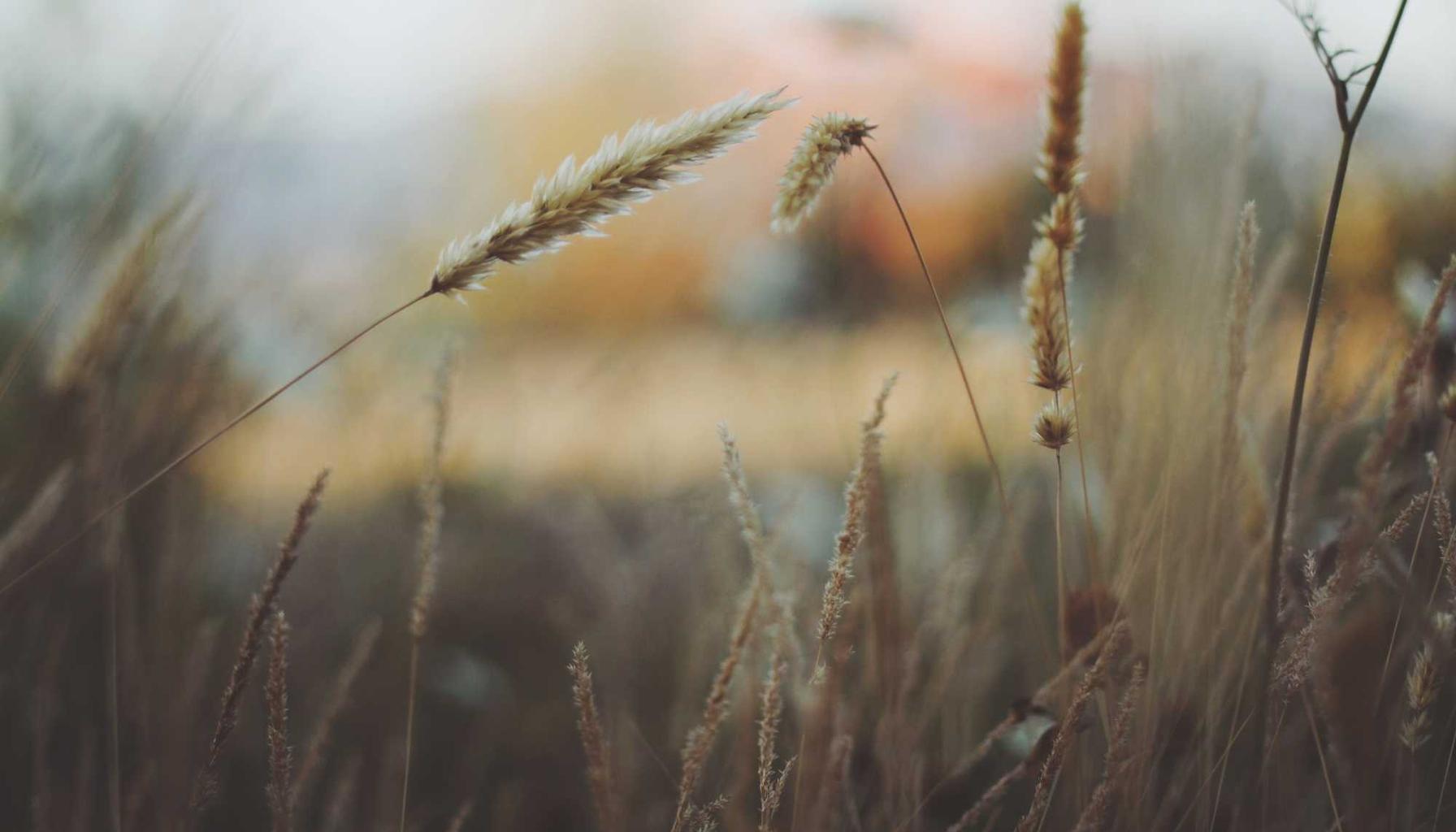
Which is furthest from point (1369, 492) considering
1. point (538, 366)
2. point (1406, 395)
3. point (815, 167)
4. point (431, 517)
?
point (538, 366)

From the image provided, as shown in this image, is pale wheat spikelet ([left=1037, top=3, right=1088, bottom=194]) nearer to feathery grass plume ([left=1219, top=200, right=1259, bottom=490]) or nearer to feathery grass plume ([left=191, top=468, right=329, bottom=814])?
feathery grass plume ([left=1219, top=200, right=1259, bottom=490])

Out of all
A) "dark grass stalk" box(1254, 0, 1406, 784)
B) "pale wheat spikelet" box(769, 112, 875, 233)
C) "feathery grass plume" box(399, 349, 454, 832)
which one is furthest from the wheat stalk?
"feathery grass plume" box(399, 349, 454, 832)

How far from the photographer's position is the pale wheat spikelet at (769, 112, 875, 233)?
0.42 m

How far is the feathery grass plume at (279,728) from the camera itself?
1.36ft

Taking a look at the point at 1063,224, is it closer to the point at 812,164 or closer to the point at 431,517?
the point at 812,164

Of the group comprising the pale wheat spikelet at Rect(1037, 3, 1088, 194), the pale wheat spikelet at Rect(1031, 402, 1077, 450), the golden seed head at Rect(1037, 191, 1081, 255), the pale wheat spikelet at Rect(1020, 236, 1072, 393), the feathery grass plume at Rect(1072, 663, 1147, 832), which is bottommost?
the feathery grass plume at Rect(1072, 663, 1147, 832)

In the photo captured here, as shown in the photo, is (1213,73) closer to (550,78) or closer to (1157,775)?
(1157,775)

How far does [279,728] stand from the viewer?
1.37 ft

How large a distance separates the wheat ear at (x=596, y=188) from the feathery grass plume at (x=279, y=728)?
9 centimetres

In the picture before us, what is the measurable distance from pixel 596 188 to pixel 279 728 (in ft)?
0.91

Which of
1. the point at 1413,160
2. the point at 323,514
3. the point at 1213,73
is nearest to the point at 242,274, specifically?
the point at 323,514

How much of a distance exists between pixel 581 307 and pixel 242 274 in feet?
3.08

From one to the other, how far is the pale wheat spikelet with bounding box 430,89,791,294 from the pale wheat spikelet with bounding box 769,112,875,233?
29mm

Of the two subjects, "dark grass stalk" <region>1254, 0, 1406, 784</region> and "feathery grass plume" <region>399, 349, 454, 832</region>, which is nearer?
"dark grass stalk" <region>1254, 0, 1406, 784</region>
